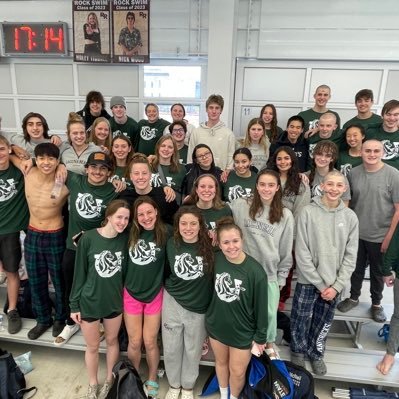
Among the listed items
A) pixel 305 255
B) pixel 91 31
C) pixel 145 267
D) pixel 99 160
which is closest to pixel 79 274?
pixel 145 267

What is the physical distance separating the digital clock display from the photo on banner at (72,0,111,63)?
26 centimetres

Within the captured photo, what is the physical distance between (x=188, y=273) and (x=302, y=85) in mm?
3913

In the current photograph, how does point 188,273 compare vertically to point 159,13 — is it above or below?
below

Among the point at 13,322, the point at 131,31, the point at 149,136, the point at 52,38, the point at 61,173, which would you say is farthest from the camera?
the point at 52,38

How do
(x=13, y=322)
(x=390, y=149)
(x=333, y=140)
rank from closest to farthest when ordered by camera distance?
(x=13, y=322) < (x=390, y=149) < (x=333, y=140)

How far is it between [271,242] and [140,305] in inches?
40.5

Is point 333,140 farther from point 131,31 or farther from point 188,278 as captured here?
point 131,31

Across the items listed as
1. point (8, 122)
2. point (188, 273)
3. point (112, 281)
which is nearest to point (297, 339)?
point (188, 273)

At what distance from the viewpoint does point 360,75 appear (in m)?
4.93

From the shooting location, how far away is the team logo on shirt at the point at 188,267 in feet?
7.47

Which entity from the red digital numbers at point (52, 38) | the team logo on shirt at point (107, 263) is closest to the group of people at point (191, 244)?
the team logo on shirt at point (107, 263)

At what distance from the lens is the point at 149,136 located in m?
4.09

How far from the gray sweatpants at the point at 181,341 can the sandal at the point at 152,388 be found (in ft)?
0.40

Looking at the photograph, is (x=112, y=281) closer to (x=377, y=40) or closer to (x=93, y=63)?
(x=93, y=63)
